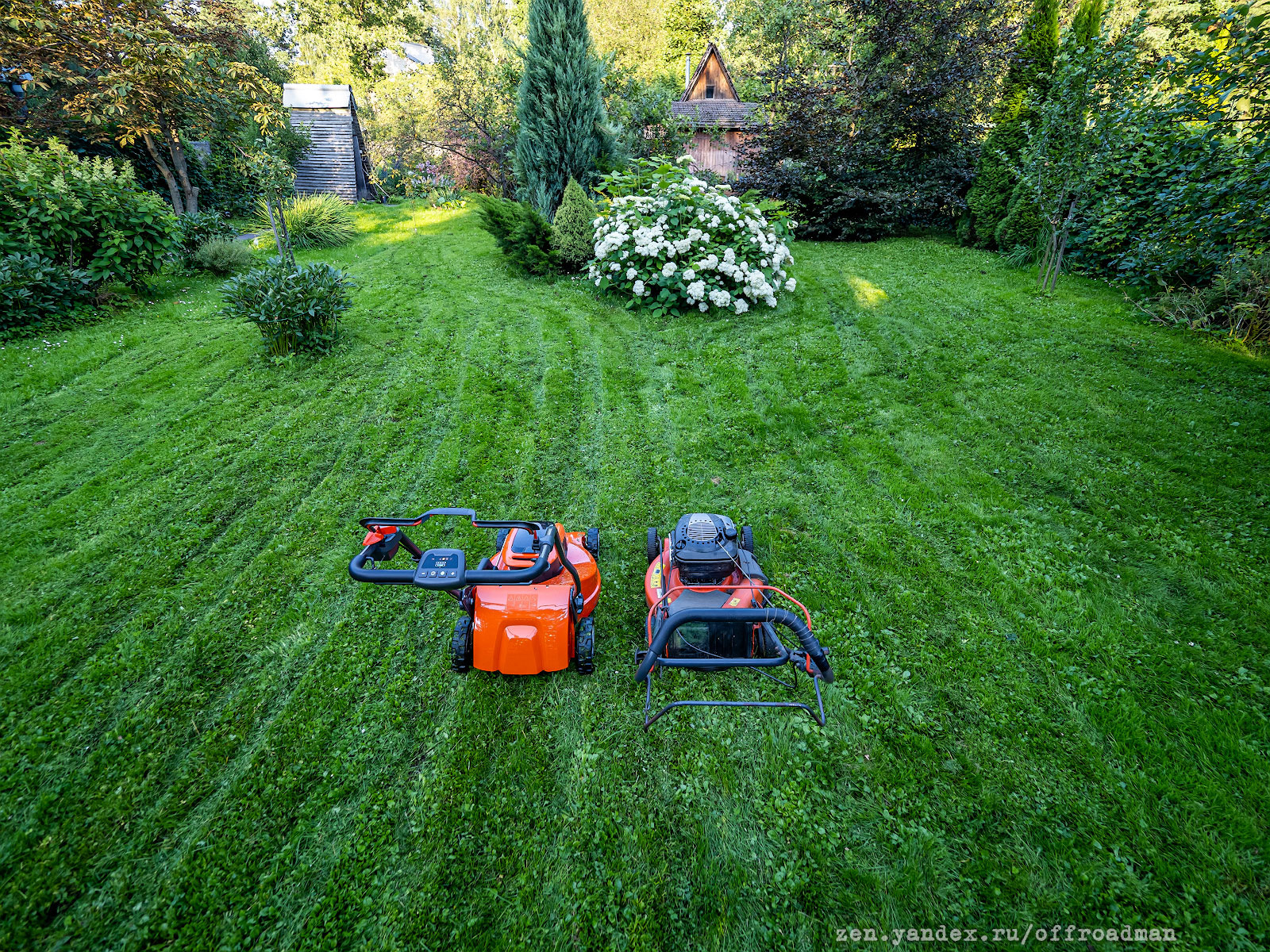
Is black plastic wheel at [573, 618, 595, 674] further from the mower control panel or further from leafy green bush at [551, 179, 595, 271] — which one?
leafy green bush at [551, 179, 595, 271]

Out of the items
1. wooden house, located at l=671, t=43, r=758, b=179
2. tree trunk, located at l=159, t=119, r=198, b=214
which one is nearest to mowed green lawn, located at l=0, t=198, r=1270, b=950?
tree trunk, located at l=159, t=119, r=198, b=214

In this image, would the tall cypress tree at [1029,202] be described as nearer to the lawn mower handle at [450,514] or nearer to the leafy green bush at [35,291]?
the lawn mower handle at [450,514]

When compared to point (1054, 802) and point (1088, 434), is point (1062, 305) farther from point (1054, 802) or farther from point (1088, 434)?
point (1054, 802)

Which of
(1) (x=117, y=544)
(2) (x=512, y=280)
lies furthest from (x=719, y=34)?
(1) (x=117, y=544)

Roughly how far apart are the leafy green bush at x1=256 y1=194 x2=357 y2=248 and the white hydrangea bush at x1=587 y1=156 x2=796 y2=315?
783 centimetres

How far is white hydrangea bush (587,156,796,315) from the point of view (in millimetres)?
8375

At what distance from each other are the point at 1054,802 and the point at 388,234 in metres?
16.2

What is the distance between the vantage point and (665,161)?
952cm

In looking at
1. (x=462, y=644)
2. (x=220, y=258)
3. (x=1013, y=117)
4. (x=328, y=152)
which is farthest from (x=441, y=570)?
(x=328, y=152)

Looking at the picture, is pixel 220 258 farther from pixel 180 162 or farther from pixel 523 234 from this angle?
pixel 523 234

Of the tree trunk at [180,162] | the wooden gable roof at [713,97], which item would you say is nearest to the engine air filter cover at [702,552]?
the tree trunk at [180,162]

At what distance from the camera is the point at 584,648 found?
10.6 ft

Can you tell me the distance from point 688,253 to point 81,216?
376 inches

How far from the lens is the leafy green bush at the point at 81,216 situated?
7691 millimetres
